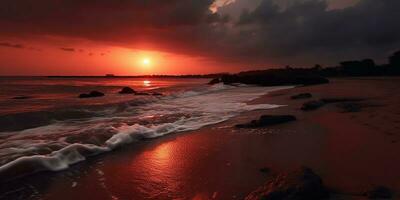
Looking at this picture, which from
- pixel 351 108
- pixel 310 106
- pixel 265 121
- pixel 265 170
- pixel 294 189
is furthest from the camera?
pixel 310 106

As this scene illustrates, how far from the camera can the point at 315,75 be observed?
5172cm

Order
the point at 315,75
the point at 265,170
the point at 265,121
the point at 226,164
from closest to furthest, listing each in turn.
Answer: the point at 265,170, the point at 226,164, the point at 265,121, the point at 315,75

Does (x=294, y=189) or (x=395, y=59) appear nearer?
(x=294, y=189)

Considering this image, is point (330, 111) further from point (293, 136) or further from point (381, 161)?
point (381, 161)

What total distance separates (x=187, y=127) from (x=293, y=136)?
10.2ft

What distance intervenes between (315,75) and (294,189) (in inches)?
2032

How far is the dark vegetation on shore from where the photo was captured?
121 feet

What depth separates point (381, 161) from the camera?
477cm

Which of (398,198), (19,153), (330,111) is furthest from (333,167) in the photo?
(330,111)

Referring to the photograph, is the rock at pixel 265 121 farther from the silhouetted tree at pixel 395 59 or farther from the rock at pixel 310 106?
the silhouetted tree at pixel 395 59

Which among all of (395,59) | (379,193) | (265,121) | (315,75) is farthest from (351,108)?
(395,59)

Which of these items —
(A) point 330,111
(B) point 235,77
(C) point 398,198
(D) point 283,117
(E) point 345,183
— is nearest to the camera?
(C) point 398,198

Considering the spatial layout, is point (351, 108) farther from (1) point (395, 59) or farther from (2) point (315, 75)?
(1) point (395, 59)

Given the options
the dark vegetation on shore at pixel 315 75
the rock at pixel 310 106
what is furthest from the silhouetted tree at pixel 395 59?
the rock at pixel 310 106
